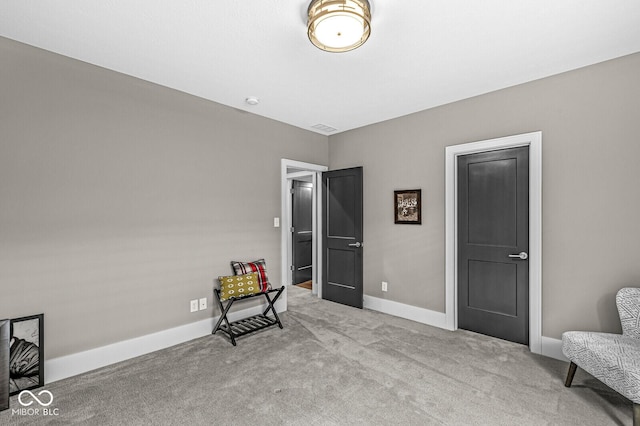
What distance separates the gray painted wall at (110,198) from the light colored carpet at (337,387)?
0.53 metres

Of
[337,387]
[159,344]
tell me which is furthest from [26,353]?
[337,387]

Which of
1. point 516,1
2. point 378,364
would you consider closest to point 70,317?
point 378,364

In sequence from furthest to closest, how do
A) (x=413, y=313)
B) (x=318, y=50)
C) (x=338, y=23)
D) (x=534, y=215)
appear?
(x=413, y=313) < (x=534, y=215) < (x=318, y=50) < (x=338, y=23)

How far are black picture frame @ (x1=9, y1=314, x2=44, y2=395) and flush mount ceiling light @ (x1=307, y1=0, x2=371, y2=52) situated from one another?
2.89 meters

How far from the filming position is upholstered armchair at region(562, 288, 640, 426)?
6.10ft

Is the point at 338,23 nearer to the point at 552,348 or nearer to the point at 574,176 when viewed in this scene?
the point at 574,176

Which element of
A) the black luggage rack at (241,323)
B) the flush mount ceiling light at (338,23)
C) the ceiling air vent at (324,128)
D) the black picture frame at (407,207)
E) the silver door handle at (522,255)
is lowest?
Result: the black luggage rack at (241,323)

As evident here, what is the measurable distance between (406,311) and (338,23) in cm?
328

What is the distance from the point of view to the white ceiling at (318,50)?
1981mm

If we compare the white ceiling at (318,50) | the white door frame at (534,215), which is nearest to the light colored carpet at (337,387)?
the white door frame at (534,215)

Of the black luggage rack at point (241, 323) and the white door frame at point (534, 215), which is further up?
the white door frame at point (534, 215)

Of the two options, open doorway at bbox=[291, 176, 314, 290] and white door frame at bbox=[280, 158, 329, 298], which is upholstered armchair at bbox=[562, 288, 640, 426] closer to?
white door frame at bbox=[280, 158, 329, 298]

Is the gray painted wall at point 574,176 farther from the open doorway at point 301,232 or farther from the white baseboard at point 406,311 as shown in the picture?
the open doorway at point 301,232

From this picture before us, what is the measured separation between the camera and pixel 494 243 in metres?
3.29
